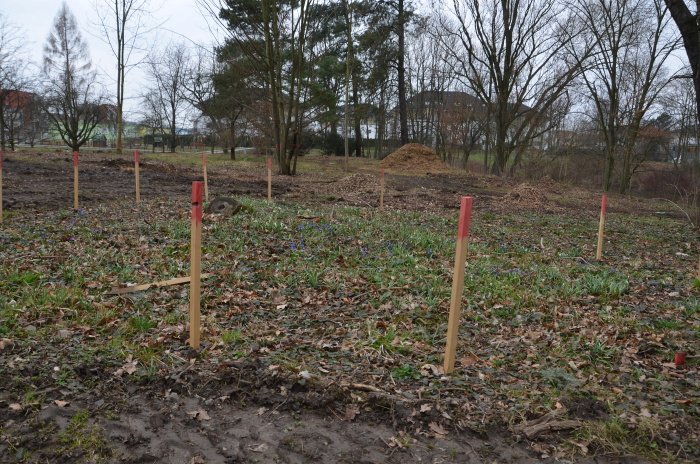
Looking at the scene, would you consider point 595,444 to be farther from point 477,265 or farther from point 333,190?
point 333,190

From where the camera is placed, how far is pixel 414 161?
89.9 ft

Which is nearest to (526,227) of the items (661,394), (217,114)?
(661,394)

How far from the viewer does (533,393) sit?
3.60 meters

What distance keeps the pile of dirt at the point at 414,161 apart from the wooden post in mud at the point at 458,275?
22.9 meters

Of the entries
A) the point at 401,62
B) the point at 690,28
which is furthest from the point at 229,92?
the point at 690,28

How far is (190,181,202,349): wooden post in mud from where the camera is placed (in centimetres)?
390

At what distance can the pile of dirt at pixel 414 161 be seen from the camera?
2686 cm

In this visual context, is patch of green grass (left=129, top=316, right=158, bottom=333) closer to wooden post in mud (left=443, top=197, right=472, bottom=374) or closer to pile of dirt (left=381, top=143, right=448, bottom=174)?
wooden post in mud (left=443, top=197, right=472, bottom=374)

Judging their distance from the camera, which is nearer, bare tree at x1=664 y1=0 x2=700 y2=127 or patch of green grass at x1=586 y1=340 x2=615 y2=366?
patch of green grass at x1=586 y1=340 x2=615 y2=366

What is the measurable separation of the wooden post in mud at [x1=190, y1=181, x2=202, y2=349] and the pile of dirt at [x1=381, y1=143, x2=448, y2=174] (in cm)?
2293

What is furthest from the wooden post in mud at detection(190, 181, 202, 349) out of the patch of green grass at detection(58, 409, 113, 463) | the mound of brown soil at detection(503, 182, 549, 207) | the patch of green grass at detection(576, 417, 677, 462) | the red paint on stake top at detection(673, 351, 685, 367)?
the mound of brown soil at detection(503, 182, 549, 207)

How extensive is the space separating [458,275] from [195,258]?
6.40ft

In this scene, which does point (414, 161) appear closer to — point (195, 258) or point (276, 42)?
point (276, 42)

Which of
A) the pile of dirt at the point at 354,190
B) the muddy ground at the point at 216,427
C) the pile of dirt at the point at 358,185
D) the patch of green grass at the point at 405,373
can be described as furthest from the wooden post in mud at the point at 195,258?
the pile of dirt at the point at 358,185
